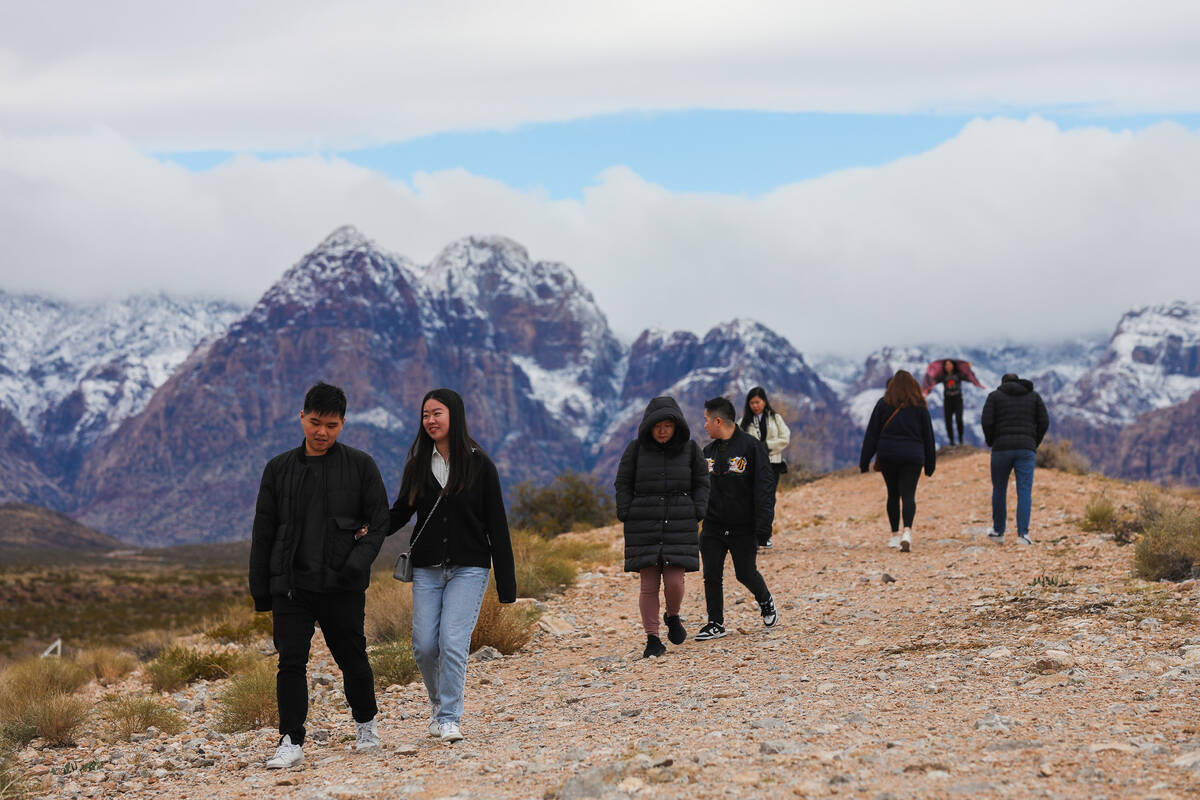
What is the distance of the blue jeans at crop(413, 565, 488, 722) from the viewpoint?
763 cm

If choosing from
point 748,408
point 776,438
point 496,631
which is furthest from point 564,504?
point 496,631

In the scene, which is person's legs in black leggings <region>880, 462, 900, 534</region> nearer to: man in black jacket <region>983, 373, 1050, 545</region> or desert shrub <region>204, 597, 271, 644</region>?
man in black jacket <region>983, 373, 1050, 545</region>

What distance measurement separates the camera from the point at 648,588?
10.4m

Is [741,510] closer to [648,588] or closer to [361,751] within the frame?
[648,588]

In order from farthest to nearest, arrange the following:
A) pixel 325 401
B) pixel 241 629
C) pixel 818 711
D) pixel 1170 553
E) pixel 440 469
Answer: pixel 241 629 → pixel 1170 553 → pixel 440 469 → pixel 325 401 → pixel 818 711

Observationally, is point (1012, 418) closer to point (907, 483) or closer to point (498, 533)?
point (907, 483)

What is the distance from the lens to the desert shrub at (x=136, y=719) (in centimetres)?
1050

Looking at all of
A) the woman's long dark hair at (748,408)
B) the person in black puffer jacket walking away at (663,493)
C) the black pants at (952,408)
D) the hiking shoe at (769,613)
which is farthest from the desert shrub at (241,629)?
the black pants at (952,408)

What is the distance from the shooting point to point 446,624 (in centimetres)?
762

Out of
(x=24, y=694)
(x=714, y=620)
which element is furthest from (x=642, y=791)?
(x=24, y=694)

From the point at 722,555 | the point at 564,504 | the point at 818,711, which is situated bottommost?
the point at 564,504

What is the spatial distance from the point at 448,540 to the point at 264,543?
1.20 m

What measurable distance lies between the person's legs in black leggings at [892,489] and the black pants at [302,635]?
9.77m

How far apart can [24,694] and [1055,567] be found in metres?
12.2
